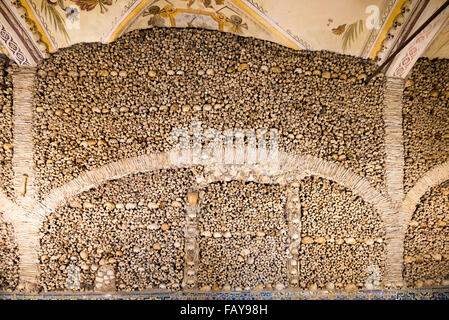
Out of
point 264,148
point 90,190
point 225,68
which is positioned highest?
point 225,68

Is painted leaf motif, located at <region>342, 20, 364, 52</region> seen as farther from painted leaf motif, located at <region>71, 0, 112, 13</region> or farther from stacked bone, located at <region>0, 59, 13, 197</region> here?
stacked bone, located at <region>0, 59, 13, 197</region>

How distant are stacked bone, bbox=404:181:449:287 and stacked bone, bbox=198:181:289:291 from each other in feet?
4.28

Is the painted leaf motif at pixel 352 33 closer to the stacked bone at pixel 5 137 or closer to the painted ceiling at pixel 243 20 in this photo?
the painted ceiling at pixel 243 20

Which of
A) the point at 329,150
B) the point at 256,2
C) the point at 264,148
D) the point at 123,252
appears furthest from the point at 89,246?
the point at 256,2

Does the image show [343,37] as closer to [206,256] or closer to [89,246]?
[206,256]

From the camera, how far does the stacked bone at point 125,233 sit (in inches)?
120

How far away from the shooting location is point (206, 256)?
3094 mm

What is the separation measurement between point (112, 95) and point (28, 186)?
3.88 ft

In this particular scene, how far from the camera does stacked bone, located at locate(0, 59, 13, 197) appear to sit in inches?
118

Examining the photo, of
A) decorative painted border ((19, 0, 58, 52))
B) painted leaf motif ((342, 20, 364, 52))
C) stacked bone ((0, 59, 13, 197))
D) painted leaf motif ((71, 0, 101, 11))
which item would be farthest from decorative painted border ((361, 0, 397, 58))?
stacked bone ((0, 59, 13, 197))

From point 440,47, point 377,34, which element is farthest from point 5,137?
point 440,47

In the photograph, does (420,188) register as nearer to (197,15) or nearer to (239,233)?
(239,233)

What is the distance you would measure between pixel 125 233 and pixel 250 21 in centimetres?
234

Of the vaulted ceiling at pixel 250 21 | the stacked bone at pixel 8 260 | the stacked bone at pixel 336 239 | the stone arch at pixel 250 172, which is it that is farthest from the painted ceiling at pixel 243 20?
the stacked bone at pixel 8 260
